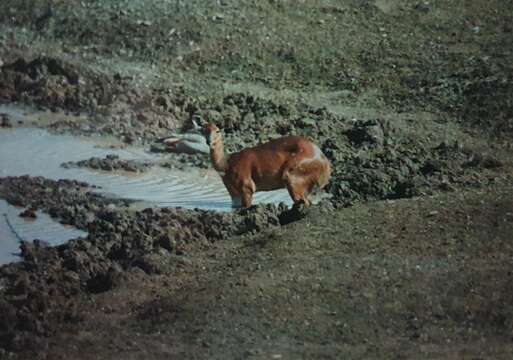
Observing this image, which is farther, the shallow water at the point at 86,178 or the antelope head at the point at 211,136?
the antelope head at the point at 211,136

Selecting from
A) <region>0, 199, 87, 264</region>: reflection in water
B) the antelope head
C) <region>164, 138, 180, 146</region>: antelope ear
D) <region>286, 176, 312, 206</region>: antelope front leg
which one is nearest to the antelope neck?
the antelope head

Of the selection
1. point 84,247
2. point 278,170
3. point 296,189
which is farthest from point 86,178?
point 84,247

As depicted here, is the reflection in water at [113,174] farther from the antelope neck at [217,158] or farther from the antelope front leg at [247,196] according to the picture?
the antelope neck at [217,158]

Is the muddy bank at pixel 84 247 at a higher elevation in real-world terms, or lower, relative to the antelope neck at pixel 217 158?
lower

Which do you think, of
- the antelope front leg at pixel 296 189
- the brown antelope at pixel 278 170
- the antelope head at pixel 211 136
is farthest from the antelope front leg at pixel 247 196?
the antelope head at pixel 211 136

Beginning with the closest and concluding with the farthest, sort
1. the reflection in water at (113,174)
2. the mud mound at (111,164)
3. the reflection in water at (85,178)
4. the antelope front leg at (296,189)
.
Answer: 1. the antelope front leg at (296,189)
2. the reflection in water at (85,178)
3. the reflection in water at (113,174)
4. the mud mound at (111,164)

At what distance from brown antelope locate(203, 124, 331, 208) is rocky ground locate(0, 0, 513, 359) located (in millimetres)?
312

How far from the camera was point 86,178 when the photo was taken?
15977mm

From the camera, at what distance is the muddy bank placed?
1083 cm

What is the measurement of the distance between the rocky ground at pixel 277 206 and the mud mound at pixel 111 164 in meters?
0.04

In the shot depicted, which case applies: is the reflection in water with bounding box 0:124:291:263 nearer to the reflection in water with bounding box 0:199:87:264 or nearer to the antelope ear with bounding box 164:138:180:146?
the reflection in water with bounding box 0:199:87:264

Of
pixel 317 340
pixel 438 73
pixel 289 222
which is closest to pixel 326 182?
pixel 289 222

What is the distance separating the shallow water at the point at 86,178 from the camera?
14.3 metres

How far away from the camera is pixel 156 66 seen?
68.8 feet
